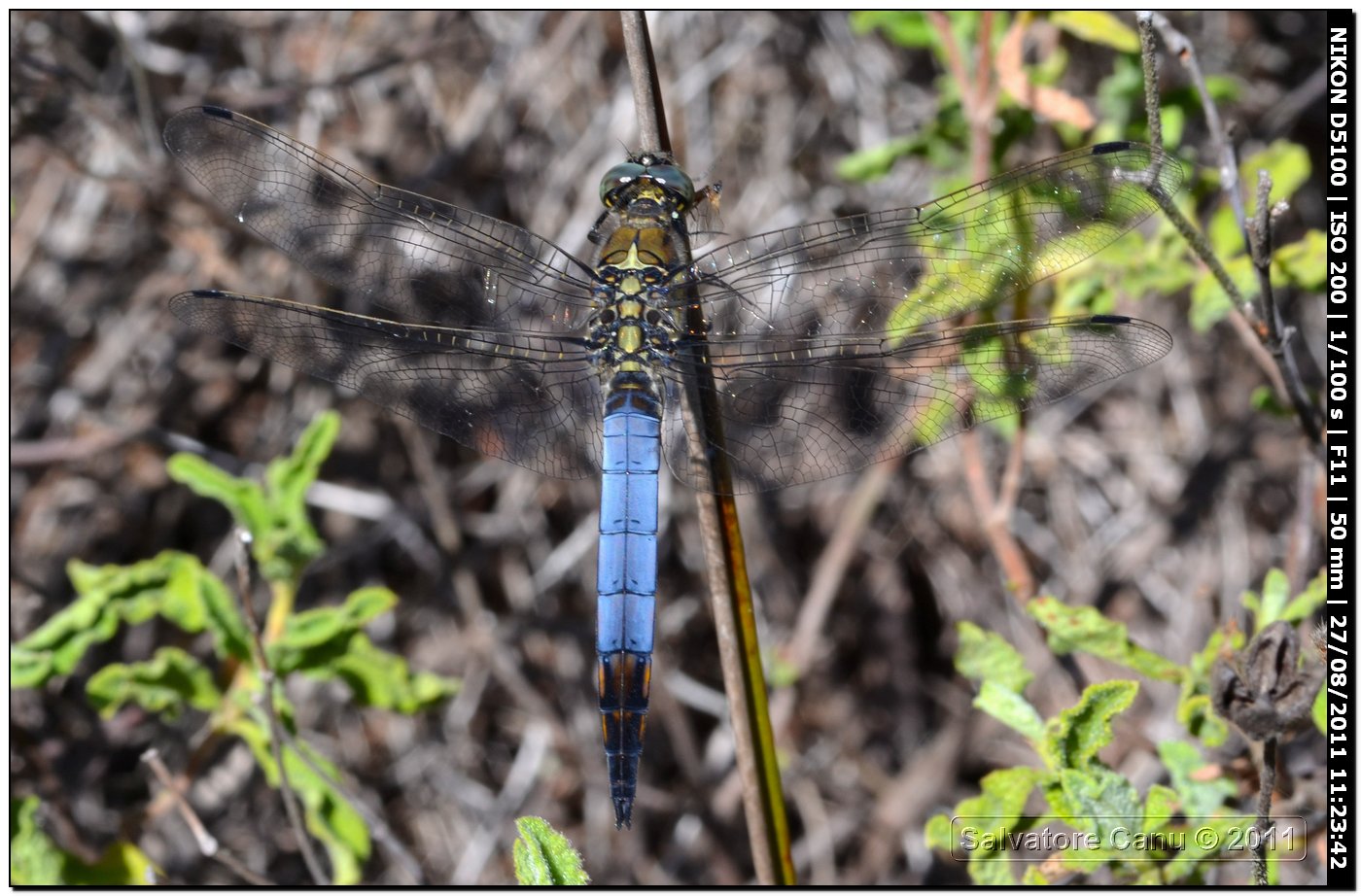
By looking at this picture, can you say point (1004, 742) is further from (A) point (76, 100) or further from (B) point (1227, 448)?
(A) point (76, 100)

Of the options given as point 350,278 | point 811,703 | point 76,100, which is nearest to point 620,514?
point 350,278

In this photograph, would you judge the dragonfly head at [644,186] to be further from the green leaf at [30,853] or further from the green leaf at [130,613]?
the green leaf at [30,853]

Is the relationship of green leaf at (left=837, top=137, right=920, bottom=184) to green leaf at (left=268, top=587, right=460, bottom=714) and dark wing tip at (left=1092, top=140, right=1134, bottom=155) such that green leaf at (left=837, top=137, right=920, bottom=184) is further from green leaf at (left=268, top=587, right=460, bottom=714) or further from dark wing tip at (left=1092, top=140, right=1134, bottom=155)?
green leaf at (left=268, top=587, right=460, bottom=714)

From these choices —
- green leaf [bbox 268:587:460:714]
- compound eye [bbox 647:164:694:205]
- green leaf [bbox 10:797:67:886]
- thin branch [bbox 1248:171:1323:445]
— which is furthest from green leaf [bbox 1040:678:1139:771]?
green leaf [bbox 10:797:67:886]

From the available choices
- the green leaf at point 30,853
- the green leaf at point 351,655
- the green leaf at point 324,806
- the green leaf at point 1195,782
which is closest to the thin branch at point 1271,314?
the green leaf at point 1195,782

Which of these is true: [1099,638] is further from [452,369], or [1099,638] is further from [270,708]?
[270,708]

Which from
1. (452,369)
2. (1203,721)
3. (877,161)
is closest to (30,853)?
(452,369)
